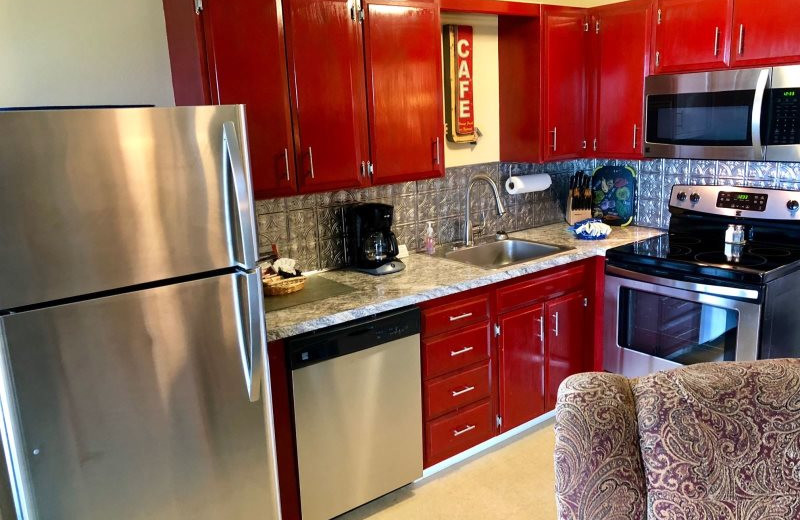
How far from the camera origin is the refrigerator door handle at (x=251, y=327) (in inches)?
74.2

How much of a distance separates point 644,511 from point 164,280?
135 centimetres

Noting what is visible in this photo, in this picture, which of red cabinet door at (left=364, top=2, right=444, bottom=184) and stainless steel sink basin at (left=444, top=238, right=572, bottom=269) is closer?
red cabinet door at (left=364, top=2, right=444, bottom=184)

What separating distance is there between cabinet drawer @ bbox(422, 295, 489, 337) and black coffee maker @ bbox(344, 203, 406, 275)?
0.32m

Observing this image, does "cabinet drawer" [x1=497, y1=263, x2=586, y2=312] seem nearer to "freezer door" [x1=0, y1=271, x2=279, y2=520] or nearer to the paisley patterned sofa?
"freezer door" [x1=0, y1=271, x2=279, y2=520]

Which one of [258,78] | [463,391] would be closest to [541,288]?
[463,391]

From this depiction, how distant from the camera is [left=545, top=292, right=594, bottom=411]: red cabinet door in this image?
3131mm

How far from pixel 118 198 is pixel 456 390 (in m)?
1.69

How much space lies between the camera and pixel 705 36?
9.71ft

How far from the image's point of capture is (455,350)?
2.73 m

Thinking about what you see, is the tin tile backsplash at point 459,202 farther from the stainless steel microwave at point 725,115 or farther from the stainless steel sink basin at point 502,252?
the stainless steel microwave at point 725,115

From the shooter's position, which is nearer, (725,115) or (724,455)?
(724,455)

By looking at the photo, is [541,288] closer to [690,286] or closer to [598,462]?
[690,286]

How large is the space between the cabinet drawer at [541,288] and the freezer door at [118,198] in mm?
1386

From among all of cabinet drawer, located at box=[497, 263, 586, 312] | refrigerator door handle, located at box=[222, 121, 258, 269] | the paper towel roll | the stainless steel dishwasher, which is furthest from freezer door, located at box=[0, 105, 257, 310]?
the paper towel roll
